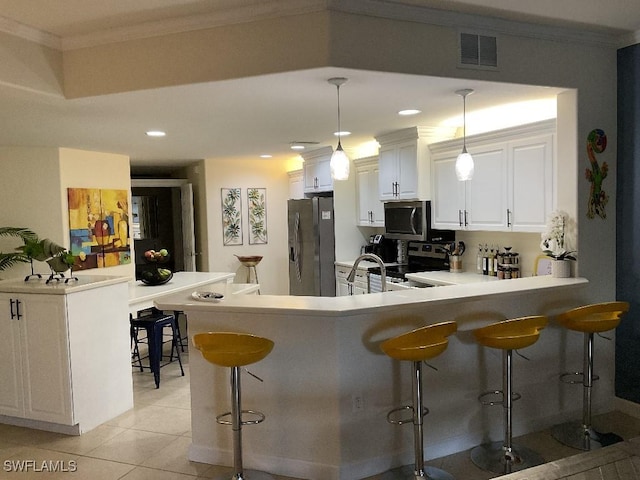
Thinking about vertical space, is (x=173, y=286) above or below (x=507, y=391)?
above

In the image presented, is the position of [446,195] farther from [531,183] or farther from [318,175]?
[318,175]

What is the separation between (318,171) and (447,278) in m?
2.54

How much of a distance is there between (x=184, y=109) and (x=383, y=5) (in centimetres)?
162

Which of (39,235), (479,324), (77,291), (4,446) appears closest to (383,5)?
(479,324)

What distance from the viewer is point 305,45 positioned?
2699 millimetres

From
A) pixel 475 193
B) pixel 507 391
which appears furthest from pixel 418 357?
pixel 475 193

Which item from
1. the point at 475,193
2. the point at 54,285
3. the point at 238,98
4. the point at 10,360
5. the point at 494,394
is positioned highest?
the point at 238,98

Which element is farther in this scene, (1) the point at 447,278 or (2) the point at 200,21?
(1) the point at 447,278

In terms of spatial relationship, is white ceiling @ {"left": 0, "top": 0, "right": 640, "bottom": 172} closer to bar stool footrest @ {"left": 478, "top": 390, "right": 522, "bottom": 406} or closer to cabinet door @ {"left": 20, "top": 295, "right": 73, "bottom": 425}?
cabinet door @ {"left": 20, "top": 295, "right": 73, "bottom": 425}

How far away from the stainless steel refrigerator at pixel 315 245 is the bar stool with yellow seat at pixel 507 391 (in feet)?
11.2

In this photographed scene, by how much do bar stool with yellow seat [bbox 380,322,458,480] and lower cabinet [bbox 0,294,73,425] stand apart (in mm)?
2316

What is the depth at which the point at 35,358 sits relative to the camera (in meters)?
3.70

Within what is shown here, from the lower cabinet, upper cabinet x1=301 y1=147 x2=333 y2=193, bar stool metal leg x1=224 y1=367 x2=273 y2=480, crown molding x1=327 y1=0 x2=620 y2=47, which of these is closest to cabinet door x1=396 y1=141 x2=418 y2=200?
upper cabinet x1=301 y1=147 x2=333 y2=193

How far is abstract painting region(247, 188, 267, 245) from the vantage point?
7.77 m
